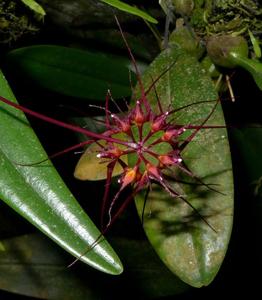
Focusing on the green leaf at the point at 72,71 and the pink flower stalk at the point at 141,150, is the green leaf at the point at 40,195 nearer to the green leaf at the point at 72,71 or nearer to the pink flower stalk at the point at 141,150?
the pink flower stalk at the point at 141,150

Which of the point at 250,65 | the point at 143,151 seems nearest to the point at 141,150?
the point at 143,151

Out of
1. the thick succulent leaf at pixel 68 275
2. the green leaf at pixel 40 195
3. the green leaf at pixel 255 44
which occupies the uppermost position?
the green leaf at pixel 255 44

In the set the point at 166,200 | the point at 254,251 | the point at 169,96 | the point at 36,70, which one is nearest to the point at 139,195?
the point at 166,200

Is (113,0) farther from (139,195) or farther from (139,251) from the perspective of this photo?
(139,251)

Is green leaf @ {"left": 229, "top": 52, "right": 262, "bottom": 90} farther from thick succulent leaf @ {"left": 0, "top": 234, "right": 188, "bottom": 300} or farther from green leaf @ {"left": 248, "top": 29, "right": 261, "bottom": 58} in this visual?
thick succulent leaf @ {"left": 0, "top": 234, "right": 188, "bottom": 300}

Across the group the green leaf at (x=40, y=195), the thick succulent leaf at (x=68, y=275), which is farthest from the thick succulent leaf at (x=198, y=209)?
the thick succulent leaf at (x=68, y=275)

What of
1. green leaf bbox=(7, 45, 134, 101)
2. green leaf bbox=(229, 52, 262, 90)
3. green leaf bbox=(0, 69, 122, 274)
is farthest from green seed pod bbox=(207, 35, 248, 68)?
green leaf bbox=(0, 69, 122, 274)
